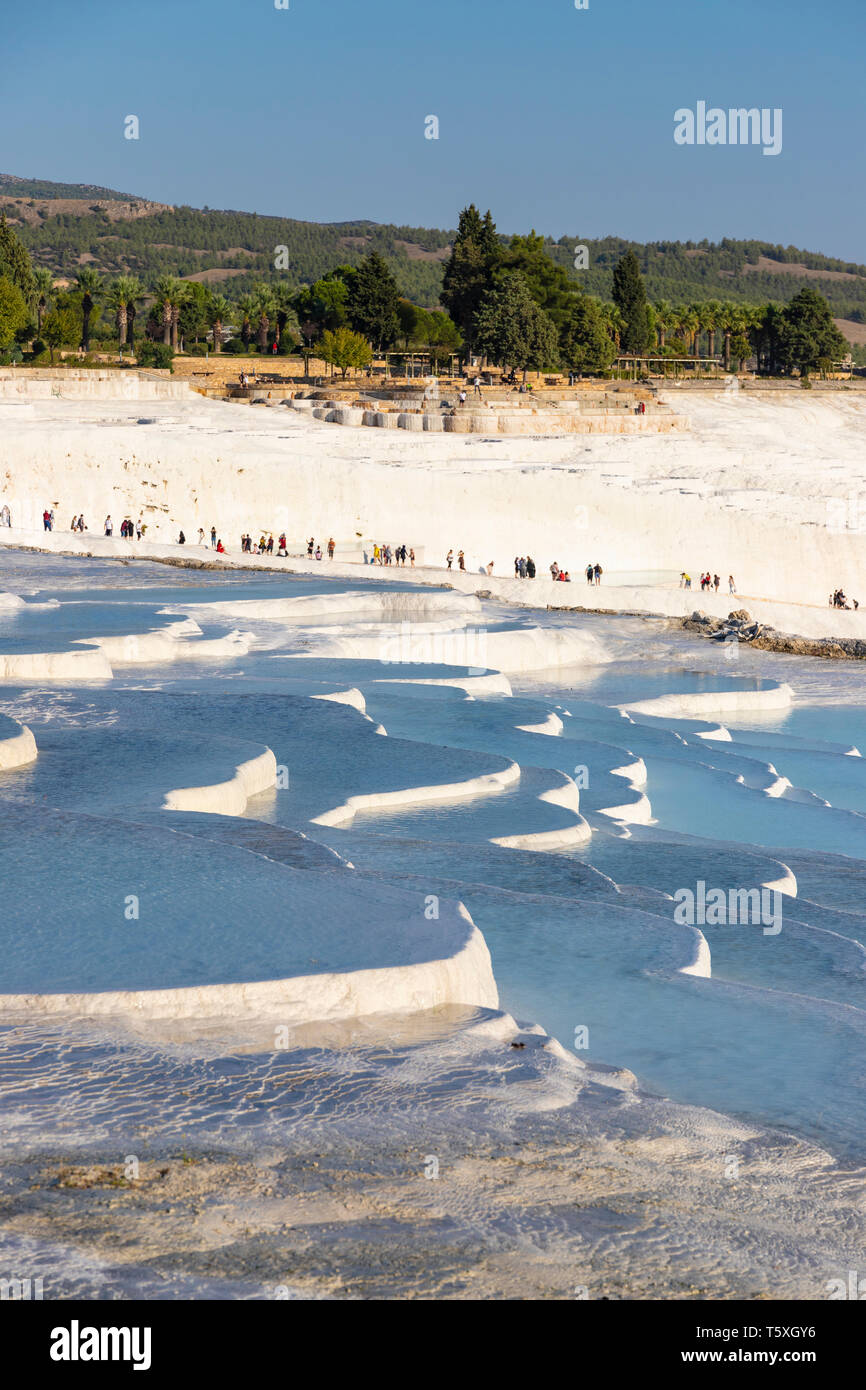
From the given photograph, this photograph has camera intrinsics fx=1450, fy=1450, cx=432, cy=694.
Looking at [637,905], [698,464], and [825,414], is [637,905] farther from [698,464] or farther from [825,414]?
[825,414]

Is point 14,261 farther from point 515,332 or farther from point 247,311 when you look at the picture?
point 515,332

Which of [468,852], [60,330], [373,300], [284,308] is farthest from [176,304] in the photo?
[468,852]

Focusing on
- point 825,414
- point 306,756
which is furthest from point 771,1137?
point 825,414

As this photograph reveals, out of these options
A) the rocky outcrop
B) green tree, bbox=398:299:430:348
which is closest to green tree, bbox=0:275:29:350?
green tree, bbox=398:299:430:348

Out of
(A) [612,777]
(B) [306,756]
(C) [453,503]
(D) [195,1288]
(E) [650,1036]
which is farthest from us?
(C) [453,503]

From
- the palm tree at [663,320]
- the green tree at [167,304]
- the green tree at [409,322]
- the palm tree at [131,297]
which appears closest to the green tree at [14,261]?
the palm tree at [131,297]
